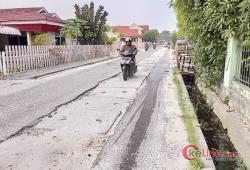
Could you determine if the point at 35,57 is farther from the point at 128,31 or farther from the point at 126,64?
the point at 128,31

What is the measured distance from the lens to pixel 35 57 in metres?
15.1

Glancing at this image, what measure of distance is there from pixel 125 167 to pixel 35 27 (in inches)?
865

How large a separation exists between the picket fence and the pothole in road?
910 cm

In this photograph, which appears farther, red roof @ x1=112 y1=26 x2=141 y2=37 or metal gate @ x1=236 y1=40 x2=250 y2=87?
red roof @ x1=112 y1=26 x2=141 y2=37

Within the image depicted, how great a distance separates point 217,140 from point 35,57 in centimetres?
1221

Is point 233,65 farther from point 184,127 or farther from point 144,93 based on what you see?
point 144,93

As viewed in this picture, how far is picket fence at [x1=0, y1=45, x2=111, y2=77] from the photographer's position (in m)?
12.9

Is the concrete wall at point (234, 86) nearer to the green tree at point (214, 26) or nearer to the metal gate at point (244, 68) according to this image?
the metal gate at point (244, 68)

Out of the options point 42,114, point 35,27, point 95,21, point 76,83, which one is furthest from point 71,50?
point 42,114

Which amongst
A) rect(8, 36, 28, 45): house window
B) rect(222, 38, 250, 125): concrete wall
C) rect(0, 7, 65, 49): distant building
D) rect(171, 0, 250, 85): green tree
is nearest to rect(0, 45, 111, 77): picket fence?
rect(0, 7, 65, 49): distant building

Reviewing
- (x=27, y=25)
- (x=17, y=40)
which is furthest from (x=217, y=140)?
(x=17, y=40)

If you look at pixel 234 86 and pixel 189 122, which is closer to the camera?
pixel 189 122

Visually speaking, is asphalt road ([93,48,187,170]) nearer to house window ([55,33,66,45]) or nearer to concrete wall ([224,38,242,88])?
concrete wall ([224,38,242,88])

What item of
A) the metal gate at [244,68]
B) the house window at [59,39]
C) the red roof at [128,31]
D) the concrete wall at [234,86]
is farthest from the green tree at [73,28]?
the red roof at [128,31]
